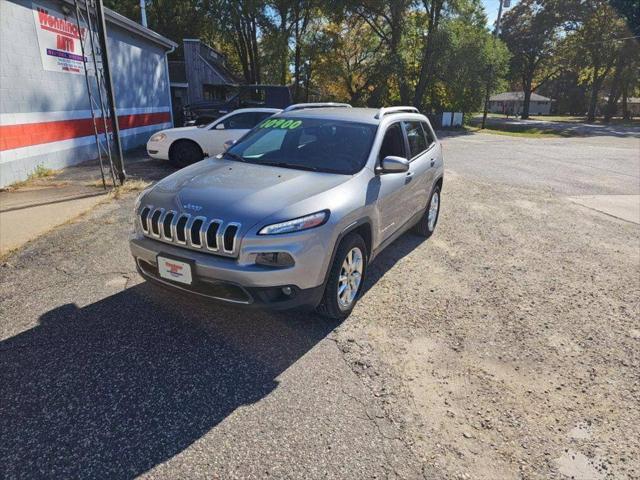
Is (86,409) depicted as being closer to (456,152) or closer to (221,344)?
(221,344)

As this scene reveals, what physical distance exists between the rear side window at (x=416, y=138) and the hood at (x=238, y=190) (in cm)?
163

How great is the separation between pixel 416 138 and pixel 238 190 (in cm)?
277

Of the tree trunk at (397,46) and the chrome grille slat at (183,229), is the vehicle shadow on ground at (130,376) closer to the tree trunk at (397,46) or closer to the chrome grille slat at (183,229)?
the chrome grille slat at (183,229)

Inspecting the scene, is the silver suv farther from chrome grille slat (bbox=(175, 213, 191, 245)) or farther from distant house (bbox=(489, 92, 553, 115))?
distant house (bbox=(489, 92, 553, 115))

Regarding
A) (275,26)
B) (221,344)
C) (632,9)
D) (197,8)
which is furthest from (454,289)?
(632,9)

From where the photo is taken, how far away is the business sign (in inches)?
363

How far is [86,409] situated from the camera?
2539 millimetres

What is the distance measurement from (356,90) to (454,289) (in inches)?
1237

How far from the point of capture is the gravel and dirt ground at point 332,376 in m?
2.31

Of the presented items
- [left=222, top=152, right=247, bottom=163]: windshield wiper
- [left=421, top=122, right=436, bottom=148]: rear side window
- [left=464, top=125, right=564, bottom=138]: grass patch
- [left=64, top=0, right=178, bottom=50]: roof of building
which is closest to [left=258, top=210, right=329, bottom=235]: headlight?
[left=222, top=152, right=247, bottom=163]: windshield wiper

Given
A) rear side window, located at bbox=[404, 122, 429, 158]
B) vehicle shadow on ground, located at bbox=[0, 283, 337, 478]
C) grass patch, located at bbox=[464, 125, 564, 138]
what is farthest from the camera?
grass patch, located at bbox=[464, 125, 564, 138]

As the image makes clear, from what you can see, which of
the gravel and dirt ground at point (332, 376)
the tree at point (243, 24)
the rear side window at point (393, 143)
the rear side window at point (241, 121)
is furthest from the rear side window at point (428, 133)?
the tree at point (243, 24)

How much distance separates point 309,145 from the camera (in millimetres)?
4289

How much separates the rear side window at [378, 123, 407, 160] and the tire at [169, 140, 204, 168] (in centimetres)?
640
